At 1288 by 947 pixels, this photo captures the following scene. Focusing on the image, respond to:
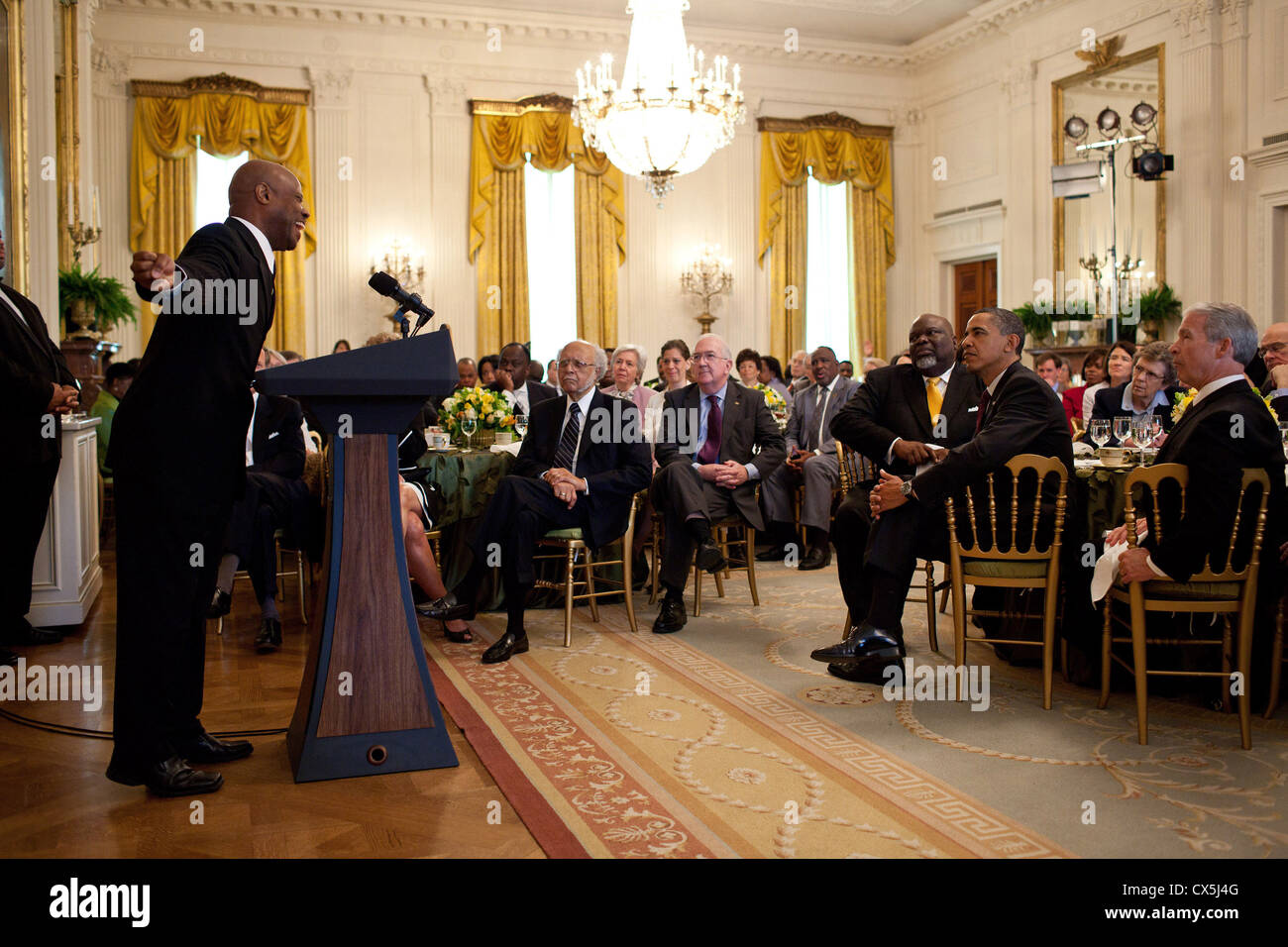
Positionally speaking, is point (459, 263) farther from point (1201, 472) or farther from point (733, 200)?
point (1201, 472)

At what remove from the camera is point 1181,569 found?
3355 millimetres

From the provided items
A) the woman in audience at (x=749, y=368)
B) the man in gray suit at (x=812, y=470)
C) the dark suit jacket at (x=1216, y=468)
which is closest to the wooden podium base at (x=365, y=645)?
the dark suit jacket at (x=1216, y=468)

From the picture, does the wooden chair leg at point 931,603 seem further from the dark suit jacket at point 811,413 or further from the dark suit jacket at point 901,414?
the dark suit jacket at point 811,413

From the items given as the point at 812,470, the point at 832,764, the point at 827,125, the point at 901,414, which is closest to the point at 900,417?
the point at 901,414

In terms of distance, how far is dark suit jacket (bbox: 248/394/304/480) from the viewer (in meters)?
5.46

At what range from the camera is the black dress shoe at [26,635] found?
15.6 feet

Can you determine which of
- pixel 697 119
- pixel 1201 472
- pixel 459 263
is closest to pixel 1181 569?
pixel 1201 472

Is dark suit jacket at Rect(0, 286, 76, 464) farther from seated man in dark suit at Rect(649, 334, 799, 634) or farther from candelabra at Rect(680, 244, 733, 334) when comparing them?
candelabra at Rect(680, 244, 733, 334)

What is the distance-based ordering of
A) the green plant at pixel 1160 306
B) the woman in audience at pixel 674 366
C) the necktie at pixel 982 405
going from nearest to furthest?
the necktie at pixel 982 405 → the woman in audience at pixel 674 366 → the green plant at pixel 1160 306

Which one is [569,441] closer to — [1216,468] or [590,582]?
[590,582]

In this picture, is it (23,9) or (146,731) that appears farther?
(23,9)

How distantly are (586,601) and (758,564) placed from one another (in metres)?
1.76

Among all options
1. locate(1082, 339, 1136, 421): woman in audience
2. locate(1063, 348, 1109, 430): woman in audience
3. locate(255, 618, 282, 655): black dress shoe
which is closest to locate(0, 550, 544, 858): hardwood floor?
locate(255, 618, 282, 655): black dress shoe

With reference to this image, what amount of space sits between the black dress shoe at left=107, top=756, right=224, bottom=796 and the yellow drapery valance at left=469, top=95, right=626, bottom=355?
32.6 feet
